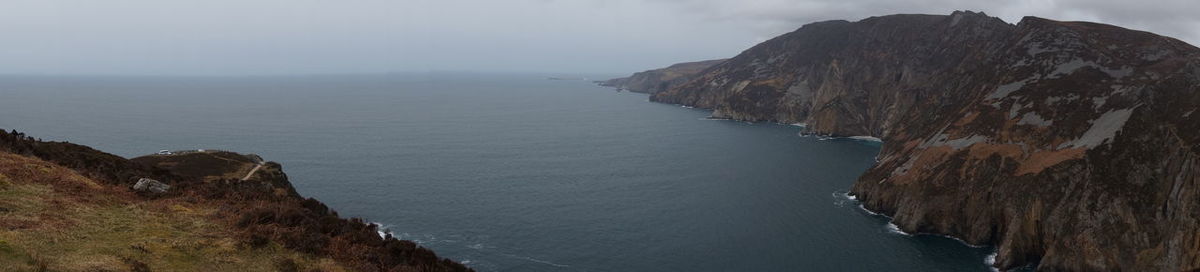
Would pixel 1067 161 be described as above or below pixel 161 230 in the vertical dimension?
below

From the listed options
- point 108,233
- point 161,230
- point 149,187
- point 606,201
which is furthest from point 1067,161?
point 108,233

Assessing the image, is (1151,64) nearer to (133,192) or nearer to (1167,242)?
(1167,242)

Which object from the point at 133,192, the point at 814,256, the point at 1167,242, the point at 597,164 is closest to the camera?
the point at 133,192

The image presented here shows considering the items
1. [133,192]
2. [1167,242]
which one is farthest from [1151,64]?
[133,192]

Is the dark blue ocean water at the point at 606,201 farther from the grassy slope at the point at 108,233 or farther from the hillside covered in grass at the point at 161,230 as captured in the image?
the grassy slope at the point at 108,233

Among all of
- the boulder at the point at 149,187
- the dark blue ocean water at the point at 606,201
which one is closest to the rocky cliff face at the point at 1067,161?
the dark blue ocean water at the point at 606,201

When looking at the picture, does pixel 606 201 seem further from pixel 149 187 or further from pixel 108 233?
pixel 108 233

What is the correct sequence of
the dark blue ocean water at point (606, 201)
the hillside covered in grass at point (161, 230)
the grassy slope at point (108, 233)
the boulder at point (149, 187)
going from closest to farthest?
the grassy slope at point (108, 233) < the hillside covered in grass at point (161, 230) < the boulder at point (149, 187) < the dark blue ocean water at point (606, 201)
